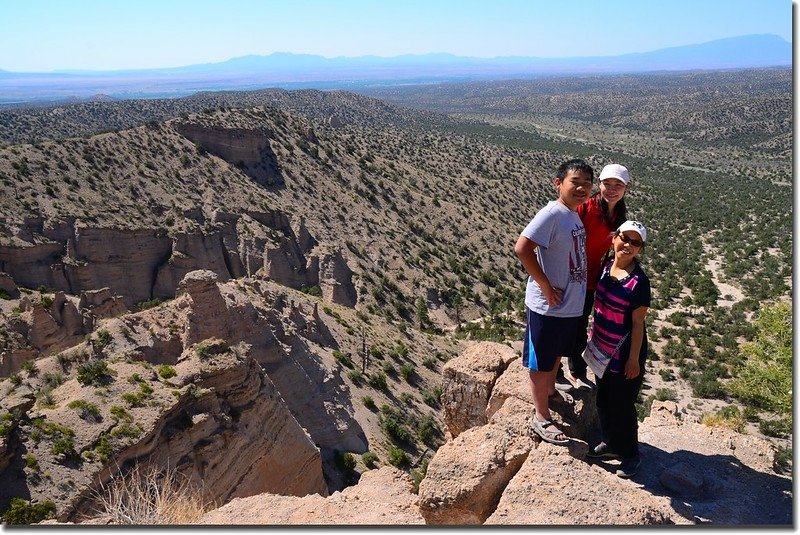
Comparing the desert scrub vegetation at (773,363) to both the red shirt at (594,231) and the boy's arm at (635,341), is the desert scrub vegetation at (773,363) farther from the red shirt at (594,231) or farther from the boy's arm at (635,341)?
the red shirt at (594,231)

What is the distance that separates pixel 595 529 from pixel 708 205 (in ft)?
232

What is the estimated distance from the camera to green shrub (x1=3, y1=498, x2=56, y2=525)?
7.90 meters

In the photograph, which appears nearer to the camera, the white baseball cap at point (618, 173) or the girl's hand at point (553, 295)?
the girl's hand at point (553, 295)

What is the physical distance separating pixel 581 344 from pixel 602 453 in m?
1.22

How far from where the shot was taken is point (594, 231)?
19.3ft

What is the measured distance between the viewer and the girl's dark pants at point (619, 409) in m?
5.90

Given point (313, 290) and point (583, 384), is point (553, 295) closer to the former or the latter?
point (583, 384)

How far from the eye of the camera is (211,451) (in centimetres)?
1044

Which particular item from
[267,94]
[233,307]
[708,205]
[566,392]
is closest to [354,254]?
[233,307]

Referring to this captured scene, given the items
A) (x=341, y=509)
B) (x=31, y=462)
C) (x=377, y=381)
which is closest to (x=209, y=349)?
(x=31, y=462)

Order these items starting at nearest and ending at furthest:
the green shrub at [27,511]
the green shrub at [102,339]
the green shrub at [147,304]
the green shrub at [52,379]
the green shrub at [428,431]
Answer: the green shrub at [27,511]
the green shrub at [52,379]
the green shrub at [102,339]
the green shrub at [428,431]
the green shrub at [147,304]

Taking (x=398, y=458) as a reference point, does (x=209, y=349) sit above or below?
above

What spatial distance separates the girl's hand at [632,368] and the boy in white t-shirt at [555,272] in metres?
0.60

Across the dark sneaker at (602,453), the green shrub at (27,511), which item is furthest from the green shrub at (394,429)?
the dark sneaker at (602,453)
